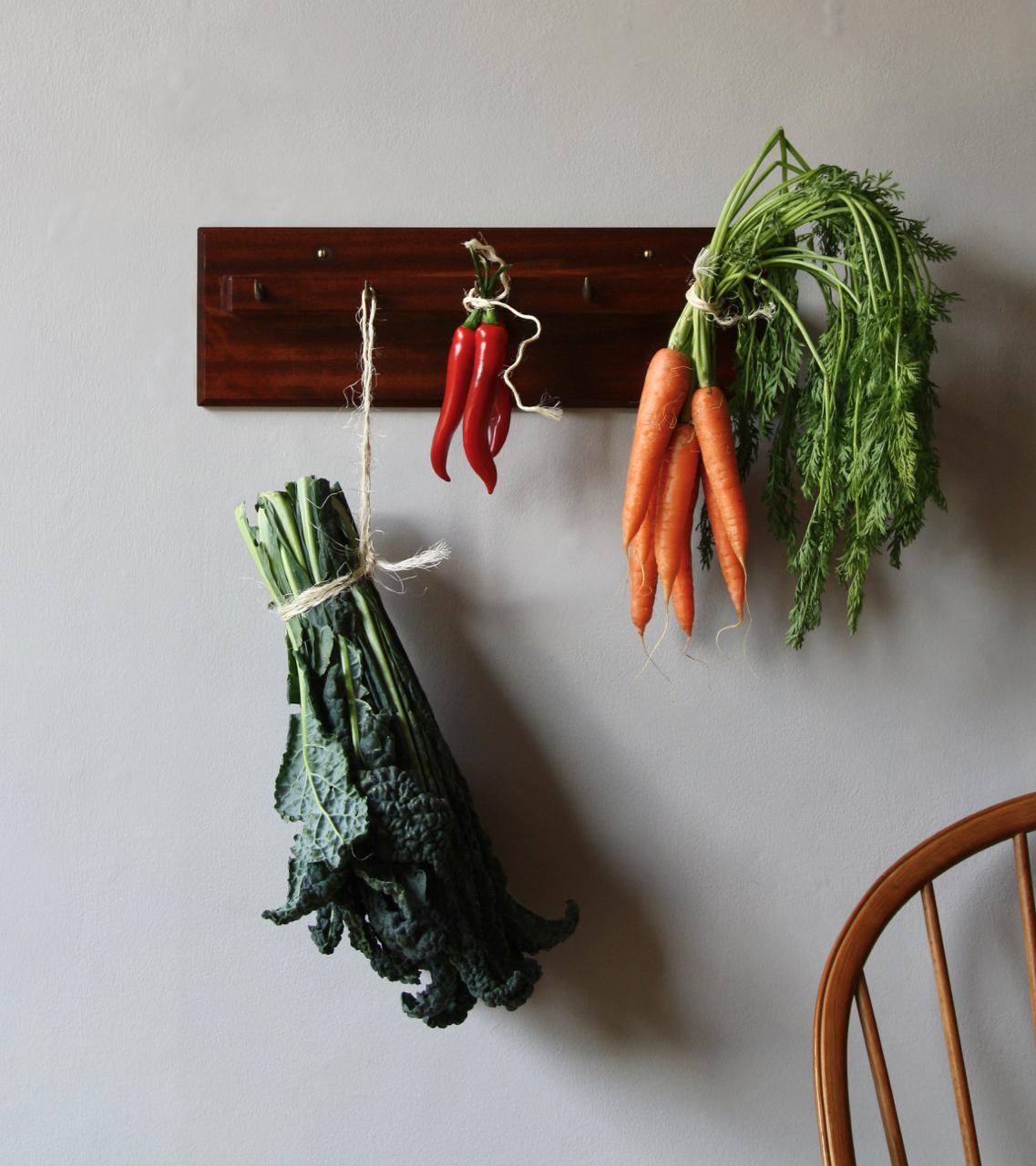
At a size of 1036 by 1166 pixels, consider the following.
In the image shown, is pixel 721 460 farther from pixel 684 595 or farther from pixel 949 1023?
pixel 949 1023

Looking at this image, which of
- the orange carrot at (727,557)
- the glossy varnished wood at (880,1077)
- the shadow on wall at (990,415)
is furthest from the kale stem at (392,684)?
the shadow on wall at (990,415)

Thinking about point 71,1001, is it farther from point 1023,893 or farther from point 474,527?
point 1023,893

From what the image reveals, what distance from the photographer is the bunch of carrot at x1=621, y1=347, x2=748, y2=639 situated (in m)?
1.05

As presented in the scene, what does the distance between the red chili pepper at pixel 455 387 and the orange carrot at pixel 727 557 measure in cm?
27

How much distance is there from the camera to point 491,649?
1.21 metres

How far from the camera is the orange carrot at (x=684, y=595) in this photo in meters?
1.11

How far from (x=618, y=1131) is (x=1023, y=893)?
542 millimetres

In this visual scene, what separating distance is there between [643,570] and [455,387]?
28 centimetres

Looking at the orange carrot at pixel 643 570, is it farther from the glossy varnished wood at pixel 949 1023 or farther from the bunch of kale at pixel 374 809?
the glossy varnished wood at pixel 949 1023

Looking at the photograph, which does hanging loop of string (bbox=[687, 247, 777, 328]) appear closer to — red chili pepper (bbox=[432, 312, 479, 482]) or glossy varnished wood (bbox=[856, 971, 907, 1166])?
red chili pepper (bbox=[432, 312, 479, 482])

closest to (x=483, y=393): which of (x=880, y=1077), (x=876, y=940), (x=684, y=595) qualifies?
(x=684, y=595)

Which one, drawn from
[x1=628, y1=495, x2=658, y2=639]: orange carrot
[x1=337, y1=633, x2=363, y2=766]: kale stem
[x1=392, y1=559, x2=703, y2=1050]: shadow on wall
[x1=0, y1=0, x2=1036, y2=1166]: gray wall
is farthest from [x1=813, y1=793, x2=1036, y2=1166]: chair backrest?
[x1=337, y1=633, x2=363, y2=766]: kale stem

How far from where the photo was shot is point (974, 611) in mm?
1214

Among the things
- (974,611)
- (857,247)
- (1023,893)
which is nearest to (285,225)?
(857,247)
